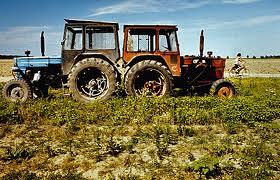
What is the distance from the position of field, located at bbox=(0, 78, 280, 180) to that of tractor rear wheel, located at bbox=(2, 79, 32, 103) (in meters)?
1.12

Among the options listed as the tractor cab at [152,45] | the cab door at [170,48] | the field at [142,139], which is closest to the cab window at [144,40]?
the tractor cab at [152,45]

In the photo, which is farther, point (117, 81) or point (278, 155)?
point (117, 81)

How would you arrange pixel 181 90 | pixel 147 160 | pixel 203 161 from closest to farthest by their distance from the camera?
pixel 203 161 < pixel 147 160 < pixel 181 90

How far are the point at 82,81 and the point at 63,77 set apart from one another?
851 mm

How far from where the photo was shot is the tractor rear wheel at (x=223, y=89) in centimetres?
1045

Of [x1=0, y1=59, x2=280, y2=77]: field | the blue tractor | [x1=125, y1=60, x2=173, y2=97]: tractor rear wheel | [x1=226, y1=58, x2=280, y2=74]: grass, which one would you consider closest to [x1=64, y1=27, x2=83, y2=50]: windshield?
the blue tractor

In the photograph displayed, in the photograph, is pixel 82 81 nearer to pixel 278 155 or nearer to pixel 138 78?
pixel 138 78

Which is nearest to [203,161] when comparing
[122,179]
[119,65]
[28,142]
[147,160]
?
[147,160]

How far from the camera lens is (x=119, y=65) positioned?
10219mm

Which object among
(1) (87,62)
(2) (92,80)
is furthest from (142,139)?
(2) (92,80)

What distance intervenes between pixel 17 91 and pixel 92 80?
8.42 feet

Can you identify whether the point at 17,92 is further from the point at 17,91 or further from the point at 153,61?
the point at 153,61

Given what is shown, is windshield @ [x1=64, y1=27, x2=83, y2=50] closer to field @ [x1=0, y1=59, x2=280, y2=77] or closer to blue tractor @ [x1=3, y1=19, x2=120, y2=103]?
blue tractor @ [x1=3, y1=19, x2=120, y2=103]

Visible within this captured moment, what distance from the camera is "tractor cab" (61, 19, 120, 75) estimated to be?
10086 mm
